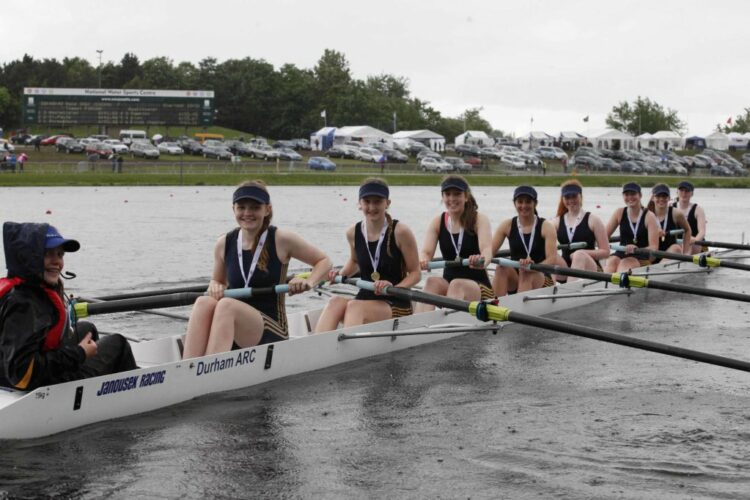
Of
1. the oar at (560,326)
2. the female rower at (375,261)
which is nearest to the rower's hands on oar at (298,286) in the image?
the female rower at (375,261)

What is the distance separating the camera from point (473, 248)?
1088 cm

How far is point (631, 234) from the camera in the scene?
1526 cm

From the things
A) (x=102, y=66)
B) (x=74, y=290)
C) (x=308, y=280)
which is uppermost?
(x=102, y=66)

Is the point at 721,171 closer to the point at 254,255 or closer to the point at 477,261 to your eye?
the point at 477,261

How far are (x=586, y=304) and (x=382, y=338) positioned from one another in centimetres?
518

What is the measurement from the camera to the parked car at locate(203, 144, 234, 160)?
6919 centimetres

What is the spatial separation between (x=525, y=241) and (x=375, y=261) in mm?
3235

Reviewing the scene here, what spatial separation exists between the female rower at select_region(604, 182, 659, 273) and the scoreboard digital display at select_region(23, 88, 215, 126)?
60455 mm

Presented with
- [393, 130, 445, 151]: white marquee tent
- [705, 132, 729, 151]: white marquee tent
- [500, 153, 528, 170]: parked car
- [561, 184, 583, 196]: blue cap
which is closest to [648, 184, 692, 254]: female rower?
[561, 184, 583, 196]: blue cap

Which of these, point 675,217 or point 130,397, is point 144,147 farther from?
point 130,397

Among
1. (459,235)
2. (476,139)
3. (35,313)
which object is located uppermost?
(476,139)

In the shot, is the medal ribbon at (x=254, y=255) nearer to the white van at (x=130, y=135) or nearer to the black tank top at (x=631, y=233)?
the black tank top at (x=631, y=233)

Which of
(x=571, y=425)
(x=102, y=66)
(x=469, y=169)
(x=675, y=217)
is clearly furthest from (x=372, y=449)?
(x=102, y=66)

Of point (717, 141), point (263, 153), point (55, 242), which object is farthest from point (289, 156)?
point (55, 242)
